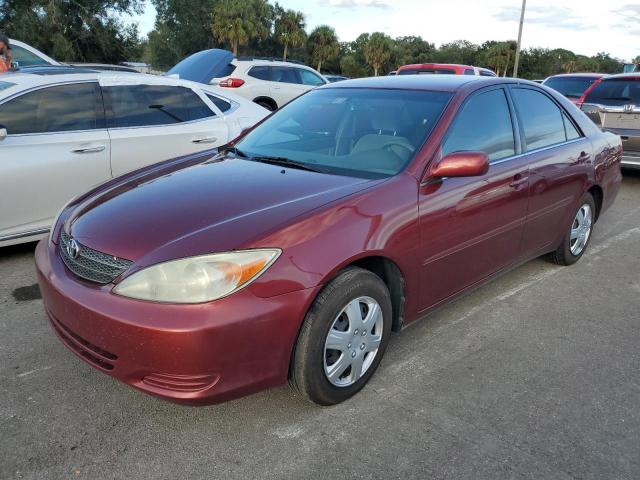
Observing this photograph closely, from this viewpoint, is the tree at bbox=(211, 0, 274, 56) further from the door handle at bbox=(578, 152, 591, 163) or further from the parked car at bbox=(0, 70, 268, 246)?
the door handle at bbox=(578, 152, 591, 163)

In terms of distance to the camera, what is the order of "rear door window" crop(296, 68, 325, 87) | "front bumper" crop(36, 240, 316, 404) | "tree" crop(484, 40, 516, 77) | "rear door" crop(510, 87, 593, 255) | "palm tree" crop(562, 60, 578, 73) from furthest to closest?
"palm tree" crop(562, 60, 578, 73)
"tree" crop(484, 40, 516, 77)
"rear door window" crop(296, 68, 325, 87)
"rear door" crop(510, 87, 593, 255)
"front bumper" crop(36, 240, 316, 404)

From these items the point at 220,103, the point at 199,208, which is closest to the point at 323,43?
the point at 220,103

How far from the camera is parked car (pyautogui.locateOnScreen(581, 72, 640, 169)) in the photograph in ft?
26.3

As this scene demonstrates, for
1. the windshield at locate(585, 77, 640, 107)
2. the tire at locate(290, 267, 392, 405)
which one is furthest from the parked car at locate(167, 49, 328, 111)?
the tire at locate(290, 267, 392, 405)

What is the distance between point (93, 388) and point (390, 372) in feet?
5.03

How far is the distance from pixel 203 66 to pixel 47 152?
3.05m

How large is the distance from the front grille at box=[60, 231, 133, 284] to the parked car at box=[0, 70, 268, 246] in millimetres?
2093

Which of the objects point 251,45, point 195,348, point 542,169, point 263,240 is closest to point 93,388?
point 195,348

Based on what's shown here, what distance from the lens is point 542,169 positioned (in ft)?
12.9

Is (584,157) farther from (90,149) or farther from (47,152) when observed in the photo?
(47,152)

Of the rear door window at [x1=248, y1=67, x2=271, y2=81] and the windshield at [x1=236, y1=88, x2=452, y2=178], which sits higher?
the rear door window at [x1=248, y1=67, x2=271, y2=81]

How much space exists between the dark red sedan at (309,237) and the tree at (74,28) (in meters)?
22.7

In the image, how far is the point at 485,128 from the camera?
356 centimetres

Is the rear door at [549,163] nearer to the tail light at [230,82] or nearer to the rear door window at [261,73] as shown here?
the tail light at [230,82]
